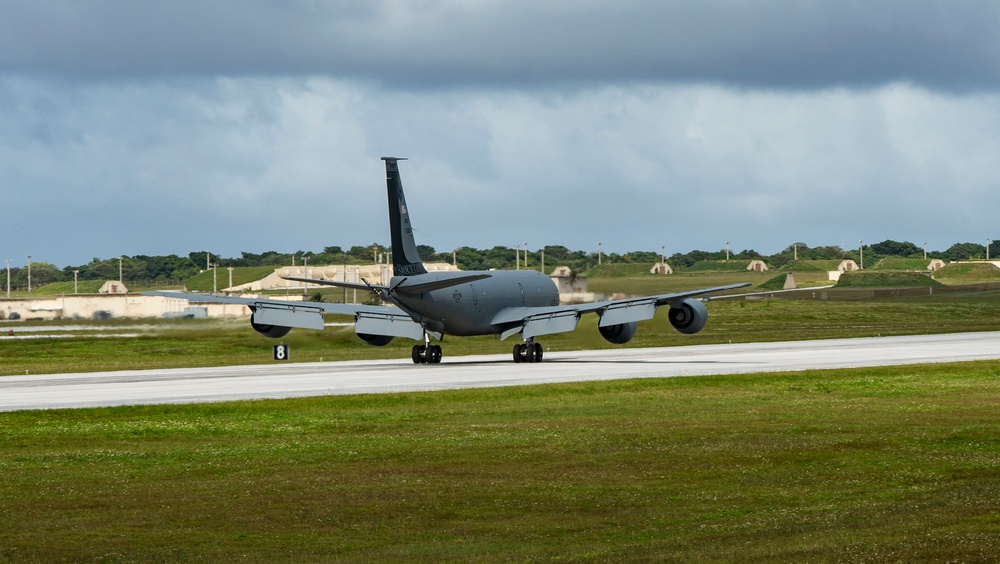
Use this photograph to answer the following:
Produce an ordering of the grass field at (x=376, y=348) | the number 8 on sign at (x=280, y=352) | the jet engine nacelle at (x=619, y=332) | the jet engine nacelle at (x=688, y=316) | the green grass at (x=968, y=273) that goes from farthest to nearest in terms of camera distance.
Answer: the green grass at (x=968, y=273) → the grass field at (x=376, y=348) → the number 8 on sign at (x=280, y=352) → the jet engine nacelle at (x=619, y=332) → the jet engine nacelle at (x=688, y=316)

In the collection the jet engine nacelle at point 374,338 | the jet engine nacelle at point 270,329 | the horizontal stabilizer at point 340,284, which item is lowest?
the jet engine nacelle at point 374,338

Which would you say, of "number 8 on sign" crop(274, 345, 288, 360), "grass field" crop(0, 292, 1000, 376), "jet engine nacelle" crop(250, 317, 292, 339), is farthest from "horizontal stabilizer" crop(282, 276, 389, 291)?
"grass field" crop(0, 292, 1000, 376)

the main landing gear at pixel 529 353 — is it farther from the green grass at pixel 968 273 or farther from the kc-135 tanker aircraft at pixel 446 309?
the green grass at pixel 968 273

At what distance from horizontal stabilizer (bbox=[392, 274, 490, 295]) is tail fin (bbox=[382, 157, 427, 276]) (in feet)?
3.13

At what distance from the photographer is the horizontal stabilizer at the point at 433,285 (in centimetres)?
5300

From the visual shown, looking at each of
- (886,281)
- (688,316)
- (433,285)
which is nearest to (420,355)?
(433,285)

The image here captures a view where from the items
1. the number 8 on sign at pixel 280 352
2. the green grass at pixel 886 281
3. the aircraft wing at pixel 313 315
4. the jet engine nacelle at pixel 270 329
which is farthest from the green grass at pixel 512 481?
the green grass at pixel 886 281

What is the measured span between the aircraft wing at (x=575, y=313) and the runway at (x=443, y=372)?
1.73 metres

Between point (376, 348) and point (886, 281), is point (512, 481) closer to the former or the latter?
point (376, 348)

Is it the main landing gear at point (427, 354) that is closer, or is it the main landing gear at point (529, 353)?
the main landing gear at point (427, 354)

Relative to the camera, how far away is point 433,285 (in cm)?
5375

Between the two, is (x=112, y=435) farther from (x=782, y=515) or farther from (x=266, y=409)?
(x=782, y=515)

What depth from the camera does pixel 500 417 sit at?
33.3 m

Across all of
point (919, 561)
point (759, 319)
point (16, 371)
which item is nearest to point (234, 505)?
point (919, 561)
